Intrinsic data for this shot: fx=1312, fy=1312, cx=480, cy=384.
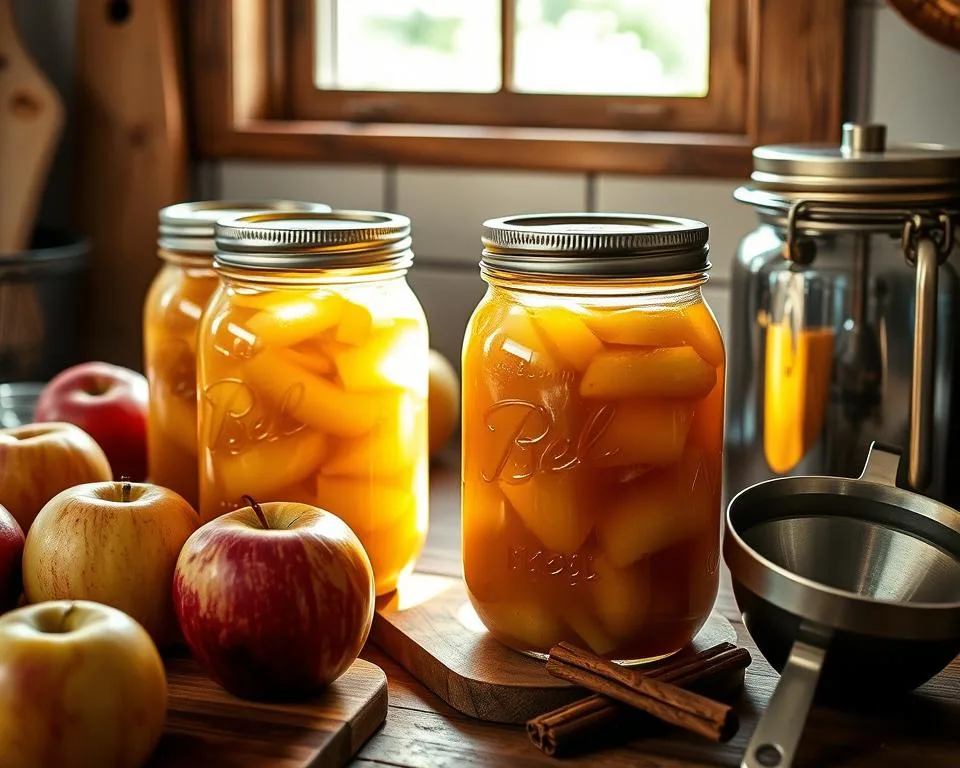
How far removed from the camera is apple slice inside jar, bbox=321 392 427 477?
2.96 feet

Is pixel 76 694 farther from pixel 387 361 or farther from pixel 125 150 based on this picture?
pixel 125 150

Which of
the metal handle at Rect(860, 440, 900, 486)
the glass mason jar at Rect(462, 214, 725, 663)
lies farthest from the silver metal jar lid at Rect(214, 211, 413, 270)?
the metal handle at Rect(860, 440, 900, 486)

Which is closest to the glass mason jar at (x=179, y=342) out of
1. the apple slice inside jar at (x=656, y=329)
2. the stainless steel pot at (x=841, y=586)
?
the apple slice inside jar at (x=656, y=329)

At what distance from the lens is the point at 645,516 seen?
792 millimetres

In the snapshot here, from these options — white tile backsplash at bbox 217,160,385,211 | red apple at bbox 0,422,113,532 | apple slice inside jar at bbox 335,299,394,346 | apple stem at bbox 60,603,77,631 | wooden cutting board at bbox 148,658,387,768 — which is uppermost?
white tile backsplash at bbox 217,160,385,211

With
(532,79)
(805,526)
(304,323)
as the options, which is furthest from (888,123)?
(304,323)

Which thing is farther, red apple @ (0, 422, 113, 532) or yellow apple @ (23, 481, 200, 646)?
red apple @ (0, 422, 113, 532)

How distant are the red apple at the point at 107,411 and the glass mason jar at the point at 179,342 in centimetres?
8

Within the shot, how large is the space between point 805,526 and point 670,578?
11 centimetres

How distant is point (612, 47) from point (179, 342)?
0.62 metres

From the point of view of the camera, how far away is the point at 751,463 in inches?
41.2

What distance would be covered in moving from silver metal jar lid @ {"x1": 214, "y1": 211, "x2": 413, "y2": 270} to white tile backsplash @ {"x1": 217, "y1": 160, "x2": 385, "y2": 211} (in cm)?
54

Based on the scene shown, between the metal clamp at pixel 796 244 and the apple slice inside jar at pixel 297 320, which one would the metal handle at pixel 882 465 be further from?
the apple slice inside jar at pixel 297 320

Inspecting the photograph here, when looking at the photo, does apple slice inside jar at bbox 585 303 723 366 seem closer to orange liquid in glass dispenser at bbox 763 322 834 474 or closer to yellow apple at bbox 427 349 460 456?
orange liquid in glass dispenser at bbox 763 322 834 474
